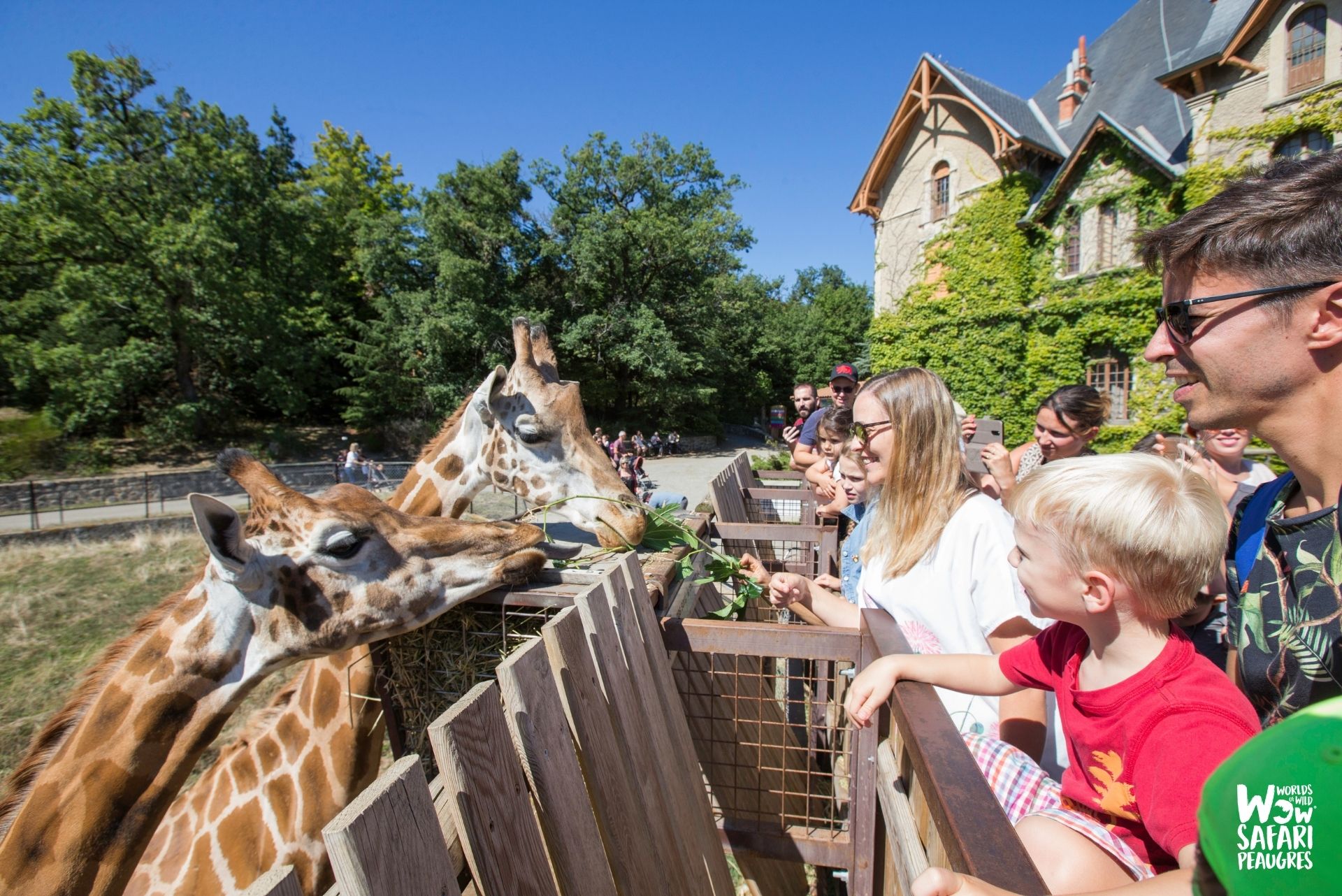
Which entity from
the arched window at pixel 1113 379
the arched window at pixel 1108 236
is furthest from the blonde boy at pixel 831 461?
the arched window at pixel 1108 236

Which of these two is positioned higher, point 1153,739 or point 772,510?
point 1153,739

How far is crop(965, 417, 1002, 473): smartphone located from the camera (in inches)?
186

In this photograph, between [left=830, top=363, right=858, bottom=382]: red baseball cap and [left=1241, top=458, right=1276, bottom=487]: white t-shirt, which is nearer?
[left=1241, top=458, right=1276, bottom=487]: white t-shirt

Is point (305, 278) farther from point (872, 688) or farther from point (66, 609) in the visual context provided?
point (872, 688)

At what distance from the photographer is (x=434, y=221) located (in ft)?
97.3

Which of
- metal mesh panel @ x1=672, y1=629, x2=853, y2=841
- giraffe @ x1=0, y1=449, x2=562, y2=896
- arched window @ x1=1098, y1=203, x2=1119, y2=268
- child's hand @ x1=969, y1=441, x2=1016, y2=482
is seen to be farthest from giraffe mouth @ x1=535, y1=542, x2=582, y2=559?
arched window @ x1=1098, y1=203, x2=1119, y2=268

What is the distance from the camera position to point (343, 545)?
232cm

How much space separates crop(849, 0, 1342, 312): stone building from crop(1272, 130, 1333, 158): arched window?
3 centimetres

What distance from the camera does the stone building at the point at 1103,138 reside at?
13625 mm

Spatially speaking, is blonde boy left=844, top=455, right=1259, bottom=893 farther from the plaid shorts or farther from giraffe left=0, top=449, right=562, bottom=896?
giraffe left=0, top=449, right=562, bottom=896

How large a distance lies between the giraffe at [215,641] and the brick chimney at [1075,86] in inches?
964

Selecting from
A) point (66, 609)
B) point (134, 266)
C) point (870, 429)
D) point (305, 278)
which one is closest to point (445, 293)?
point (305, 278)

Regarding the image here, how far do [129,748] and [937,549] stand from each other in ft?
9.02

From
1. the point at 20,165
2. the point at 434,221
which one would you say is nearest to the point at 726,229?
the point at 434,221
